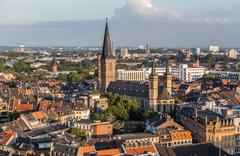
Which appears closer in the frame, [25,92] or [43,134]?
[43,134]

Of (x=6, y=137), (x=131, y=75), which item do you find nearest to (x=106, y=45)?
(x=6, y=137)

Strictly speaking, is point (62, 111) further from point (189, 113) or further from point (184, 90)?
point (184, 90)

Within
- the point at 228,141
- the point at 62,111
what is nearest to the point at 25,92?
the point at 62,111

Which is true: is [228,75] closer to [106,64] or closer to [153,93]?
[106,64]

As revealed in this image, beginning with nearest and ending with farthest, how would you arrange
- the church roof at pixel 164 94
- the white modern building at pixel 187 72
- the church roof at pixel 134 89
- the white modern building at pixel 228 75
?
the church roof at pixel 164 94, the church roof at pixel 134 89, the white modern building at pixel 228 75, the white modern building at pixel 187 72

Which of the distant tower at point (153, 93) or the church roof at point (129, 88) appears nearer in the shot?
the distant tower at point (153, 93)

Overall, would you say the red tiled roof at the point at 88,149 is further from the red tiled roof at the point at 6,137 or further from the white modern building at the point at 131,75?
the white modern building at the point at 131,75

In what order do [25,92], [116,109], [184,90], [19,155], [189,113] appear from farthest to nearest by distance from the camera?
[184,90]
[25,92]
[116,109]
[189,113]
[19,155]

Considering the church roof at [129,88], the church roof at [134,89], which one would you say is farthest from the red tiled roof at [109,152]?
the church roof at [129,88]

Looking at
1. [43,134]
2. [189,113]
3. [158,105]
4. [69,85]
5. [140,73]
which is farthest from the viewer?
[140,73]
